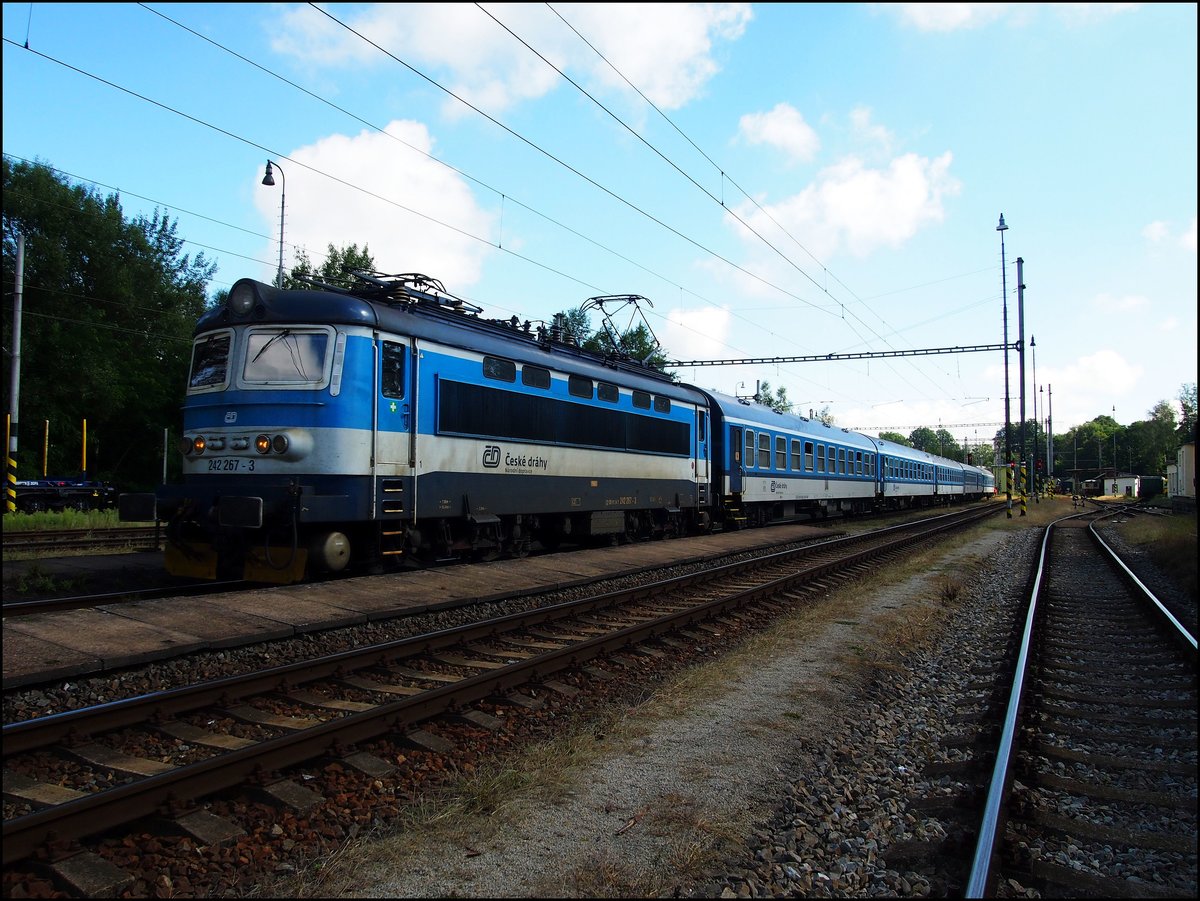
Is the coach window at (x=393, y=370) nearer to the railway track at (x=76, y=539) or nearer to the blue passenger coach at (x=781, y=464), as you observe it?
the railway track at (x=76, y=539)

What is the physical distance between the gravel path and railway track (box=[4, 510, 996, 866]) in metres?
1.02

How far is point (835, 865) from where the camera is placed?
3805 millimetres

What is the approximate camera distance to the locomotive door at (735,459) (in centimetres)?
1956

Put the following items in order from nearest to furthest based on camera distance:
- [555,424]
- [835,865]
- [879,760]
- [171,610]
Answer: [835,865] → [879,760] → [171,610] → [555,424]

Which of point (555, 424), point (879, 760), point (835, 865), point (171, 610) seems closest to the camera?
point (835, 865)

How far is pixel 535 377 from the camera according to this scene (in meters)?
12.3

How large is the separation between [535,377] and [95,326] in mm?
27936

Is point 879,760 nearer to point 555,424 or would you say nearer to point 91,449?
point 555,424

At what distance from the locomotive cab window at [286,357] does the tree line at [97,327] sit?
805 inches

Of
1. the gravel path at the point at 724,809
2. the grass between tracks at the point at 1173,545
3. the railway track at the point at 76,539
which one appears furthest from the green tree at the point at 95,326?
the grass between tracks at the point at 1173,545

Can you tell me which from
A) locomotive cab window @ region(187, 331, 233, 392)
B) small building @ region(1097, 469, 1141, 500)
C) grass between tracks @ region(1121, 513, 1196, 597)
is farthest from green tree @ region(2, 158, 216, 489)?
small building @ region(1097, 469, 1141, 500)

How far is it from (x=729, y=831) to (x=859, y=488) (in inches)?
1109

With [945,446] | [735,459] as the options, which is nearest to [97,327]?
[735,459]

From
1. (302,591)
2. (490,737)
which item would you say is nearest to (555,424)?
(302,591)
